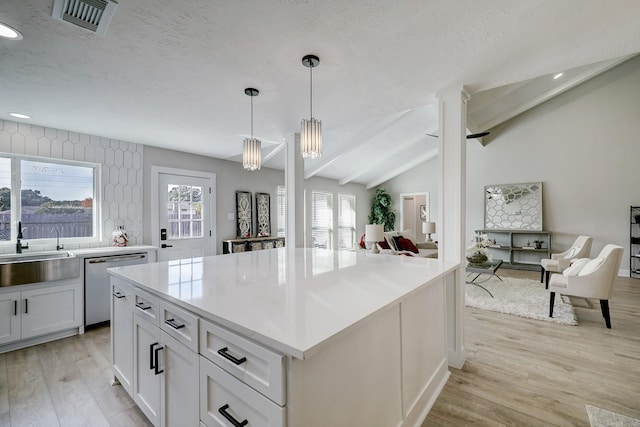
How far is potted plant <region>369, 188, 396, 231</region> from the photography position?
865 cm

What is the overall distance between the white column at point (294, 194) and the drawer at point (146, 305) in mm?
2112

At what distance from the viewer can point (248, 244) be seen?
16.8 feet

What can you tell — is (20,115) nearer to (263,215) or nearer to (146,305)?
(146,305)

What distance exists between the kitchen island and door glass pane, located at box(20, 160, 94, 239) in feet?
7.52

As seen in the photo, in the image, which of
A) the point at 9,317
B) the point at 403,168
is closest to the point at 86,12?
the point at 9,317

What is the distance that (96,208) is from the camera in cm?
362

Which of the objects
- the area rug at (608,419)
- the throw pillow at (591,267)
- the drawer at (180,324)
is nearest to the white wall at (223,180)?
the drawer at (180,324)

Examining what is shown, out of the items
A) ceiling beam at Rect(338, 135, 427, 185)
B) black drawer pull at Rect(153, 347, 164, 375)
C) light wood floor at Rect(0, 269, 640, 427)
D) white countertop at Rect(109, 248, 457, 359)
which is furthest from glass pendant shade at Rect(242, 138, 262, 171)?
ceiling beam at Rect(338, 135, 427, 185)

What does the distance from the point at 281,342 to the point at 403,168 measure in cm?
804

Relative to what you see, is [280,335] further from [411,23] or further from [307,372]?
[411,23]

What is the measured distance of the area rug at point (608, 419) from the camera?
160cm

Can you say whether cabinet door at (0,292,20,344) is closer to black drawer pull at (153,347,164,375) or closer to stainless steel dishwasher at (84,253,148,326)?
stainless steel dishwasher at (84,253,148,326)

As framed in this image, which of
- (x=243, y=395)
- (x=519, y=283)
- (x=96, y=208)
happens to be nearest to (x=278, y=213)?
(x=96, y=208)

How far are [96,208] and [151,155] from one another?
1034 millimetres
